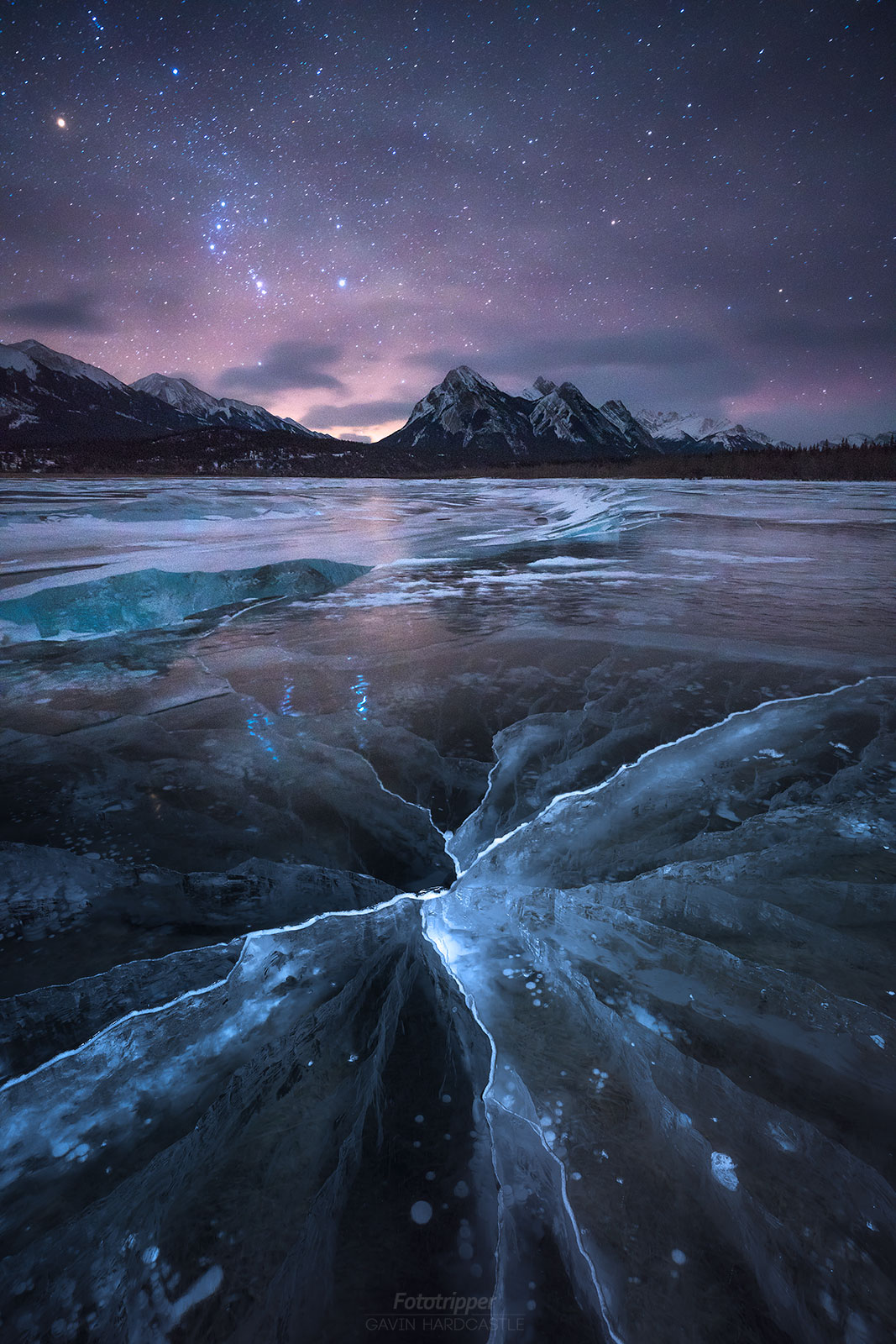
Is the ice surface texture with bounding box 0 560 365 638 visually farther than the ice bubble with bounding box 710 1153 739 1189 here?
Yes

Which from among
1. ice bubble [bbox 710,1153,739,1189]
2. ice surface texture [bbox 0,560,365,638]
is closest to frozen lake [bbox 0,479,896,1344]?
ice bubble [bbox 710,1153,739,1189]

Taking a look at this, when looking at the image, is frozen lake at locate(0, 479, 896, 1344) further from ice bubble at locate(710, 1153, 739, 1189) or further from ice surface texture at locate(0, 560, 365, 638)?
ice surface texture at locate(0, 560, 365, 638)

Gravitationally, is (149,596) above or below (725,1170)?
above

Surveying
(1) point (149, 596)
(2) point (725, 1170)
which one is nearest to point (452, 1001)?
(2) point (725, 1170)

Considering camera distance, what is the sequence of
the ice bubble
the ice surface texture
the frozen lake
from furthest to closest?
the ice surface texture → the ice bubble → the frozen lake

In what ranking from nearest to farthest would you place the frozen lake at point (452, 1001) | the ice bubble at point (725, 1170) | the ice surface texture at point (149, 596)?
the frozen lake at point (452, 1001) < the ice bubble at point (725, 1170) < the ice surface texture at point (149, 596)

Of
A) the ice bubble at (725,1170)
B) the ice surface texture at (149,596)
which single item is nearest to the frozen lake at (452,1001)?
the ice bubble at (725,1170)

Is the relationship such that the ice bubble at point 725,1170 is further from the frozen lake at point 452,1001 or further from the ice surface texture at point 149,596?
the ice surface texture at point 149,596

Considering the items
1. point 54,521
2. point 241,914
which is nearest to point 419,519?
point 54,521

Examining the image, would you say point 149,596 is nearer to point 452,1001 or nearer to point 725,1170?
point 452,1001
